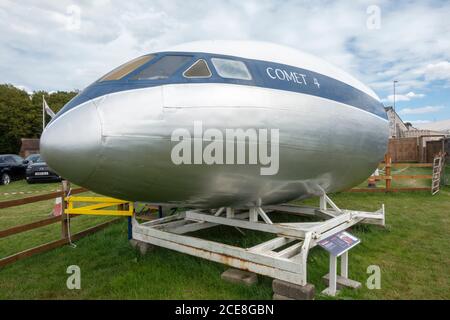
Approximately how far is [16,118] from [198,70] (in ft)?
174

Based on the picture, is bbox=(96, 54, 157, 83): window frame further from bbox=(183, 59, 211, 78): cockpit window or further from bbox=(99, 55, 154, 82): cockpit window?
bbox=(183, 59, 211, 78): cockpit window

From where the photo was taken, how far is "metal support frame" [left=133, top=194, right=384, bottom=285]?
4004mm

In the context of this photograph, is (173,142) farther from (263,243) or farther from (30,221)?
(30,221)

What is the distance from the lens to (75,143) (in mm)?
3211

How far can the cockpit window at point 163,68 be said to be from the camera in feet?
11.9

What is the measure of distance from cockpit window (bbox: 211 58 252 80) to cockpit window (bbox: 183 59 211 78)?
12 cm

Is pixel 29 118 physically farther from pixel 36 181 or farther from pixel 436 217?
pixel 436 217

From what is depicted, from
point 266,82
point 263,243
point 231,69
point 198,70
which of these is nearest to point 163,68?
point 198,70

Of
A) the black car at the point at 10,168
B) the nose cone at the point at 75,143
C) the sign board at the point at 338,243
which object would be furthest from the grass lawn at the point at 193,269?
the black car at the point at 10,168

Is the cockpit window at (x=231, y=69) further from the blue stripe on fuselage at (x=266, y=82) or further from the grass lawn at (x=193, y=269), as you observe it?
the grass lawn at (x=193, y=269)

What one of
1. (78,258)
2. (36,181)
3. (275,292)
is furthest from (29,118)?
(275,292)

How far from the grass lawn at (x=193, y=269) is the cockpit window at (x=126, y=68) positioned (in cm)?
268

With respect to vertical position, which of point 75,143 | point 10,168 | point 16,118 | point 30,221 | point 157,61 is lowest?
point 30,221

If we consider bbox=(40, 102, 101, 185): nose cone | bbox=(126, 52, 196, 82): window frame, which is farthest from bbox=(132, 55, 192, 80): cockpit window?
bbox=(40, 102, 101, 185): nose cone
